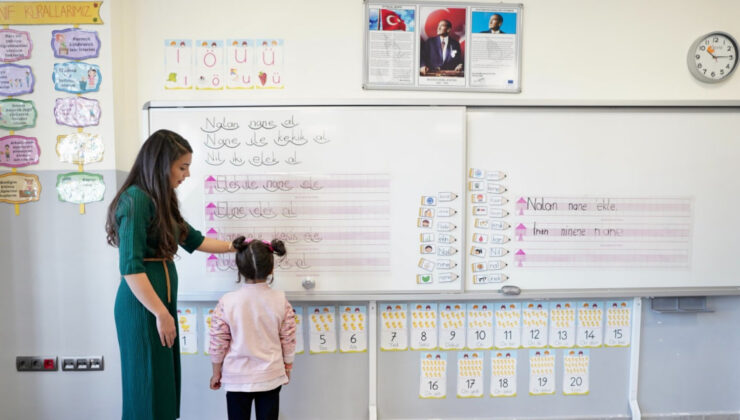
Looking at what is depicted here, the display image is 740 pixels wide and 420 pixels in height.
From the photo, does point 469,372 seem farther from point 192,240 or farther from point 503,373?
point 192,240

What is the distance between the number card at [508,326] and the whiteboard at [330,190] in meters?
0.38

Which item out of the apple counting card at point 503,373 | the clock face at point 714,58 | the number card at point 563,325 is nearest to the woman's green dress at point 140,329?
the apple counting card at point 503,373

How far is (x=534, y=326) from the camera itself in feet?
6.23

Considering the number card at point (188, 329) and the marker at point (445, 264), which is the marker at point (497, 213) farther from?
the number card at point (188, 329)

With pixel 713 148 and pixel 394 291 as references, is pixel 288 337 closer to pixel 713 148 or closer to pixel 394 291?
pixel 394 291

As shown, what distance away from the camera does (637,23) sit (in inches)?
72.6

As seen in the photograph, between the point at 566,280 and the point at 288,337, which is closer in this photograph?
the point at 288,337

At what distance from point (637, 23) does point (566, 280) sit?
1.31 m

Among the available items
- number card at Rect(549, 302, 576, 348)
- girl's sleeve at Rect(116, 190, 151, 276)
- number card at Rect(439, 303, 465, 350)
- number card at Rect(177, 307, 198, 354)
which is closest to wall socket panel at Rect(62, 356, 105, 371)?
number card at Rect(177, 307, 198, 354)

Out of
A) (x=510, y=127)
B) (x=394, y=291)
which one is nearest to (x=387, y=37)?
(x=510, y=127)

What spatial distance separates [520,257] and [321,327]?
1.03 m

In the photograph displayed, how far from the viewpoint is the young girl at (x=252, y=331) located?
4.62 ft

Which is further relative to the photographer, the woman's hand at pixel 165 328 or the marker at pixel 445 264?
the marker at pixel 445 264

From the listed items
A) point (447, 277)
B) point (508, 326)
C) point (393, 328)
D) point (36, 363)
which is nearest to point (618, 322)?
point (508, 326)
